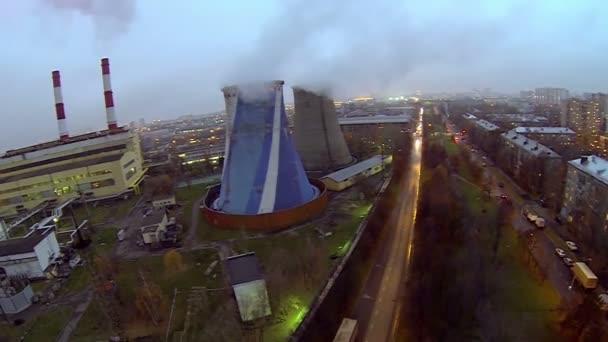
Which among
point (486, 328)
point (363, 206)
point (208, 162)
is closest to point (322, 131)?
point (363, 206)

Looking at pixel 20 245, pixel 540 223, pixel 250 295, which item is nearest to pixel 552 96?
pixel 540 223

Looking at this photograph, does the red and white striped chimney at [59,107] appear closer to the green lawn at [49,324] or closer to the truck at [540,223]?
the green lawn at [49,324]

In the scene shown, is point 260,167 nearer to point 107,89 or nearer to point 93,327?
point 93,327

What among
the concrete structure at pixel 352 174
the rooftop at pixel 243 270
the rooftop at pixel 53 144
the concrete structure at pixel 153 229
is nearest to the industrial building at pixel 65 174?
the rooftop at pixel 53 144

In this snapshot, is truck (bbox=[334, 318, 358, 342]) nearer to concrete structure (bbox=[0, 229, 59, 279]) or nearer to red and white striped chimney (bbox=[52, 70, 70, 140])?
concrete structure (bbox=[0, 229, 59, 279])

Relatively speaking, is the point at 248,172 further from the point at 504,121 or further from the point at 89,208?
the point at 504,121
